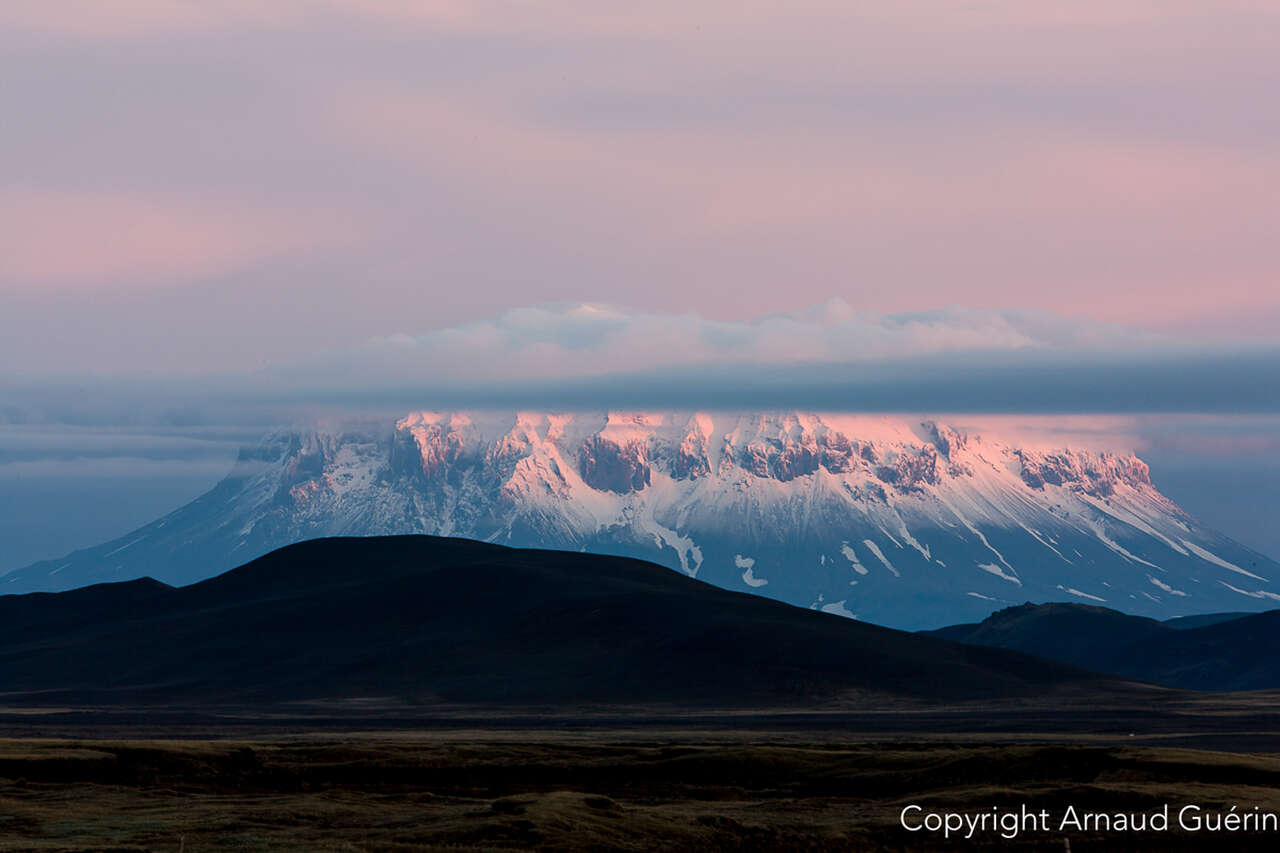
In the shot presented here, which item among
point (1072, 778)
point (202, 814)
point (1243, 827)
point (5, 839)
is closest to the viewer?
point (5, 839)

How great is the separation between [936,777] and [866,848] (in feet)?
112

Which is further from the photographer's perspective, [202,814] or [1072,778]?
[1072,778]

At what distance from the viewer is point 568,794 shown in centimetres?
9669

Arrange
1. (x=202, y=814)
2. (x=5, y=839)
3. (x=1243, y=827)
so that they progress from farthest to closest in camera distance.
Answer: (x=202, y=814), (x=1243, y=827), (x=5, y=839)

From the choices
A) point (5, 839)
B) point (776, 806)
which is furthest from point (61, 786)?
point (776, 806)

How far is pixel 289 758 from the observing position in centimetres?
12938

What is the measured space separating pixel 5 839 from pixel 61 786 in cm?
2965

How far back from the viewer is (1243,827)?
87250 mm

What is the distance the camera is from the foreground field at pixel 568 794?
84.8 metres

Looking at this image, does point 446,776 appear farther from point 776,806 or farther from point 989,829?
point 989,829

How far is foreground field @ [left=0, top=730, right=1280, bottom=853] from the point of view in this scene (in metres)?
84.8

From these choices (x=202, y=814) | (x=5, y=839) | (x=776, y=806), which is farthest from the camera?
(x=776, y=806)

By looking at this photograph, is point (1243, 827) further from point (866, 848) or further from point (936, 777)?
point (936, 777)

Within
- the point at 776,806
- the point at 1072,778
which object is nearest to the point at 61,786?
the point at 776,806
